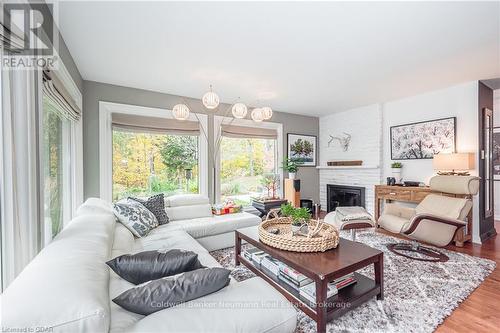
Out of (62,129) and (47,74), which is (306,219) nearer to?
(47,74)

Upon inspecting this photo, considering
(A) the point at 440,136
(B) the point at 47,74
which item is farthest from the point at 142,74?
(A) the point at 440,136

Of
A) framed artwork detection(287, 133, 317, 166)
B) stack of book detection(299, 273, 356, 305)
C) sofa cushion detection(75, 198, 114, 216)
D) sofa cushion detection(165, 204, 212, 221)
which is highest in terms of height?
framed artwork detection(287, 133, 317, 166)

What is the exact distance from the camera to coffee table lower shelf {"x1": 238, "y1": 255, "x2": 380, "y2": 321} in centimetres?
164

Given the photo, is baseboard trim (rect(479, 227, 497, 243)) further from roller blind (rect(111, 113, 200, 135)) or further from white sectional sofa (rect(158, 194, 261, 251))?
roller blind (rect(111, 113, 200, 135))

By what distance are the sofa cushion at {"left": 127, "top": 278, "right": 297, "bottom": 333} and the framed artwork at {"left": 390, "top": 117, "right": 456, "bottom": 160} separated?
13.3 feet

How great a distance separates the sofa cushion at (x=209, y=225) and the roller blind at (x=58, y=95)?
152cm

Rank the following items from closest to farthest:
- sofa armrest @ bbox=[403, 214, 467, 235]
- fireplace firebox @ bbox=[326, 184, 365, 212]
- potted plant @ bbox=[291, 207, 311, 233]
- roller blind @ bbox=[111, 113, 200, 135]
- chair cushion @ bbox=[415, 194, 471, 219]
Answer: potted plant @ bbox=[291, 207, 311, 233], sofa armrest @ bbox=[403, 214, 467, 235], chair cushion @ bbox=[415, 194, 471, 219], roller blind @ bbox=[111, 113, 200, 135], fireplace firebox @ bbox=[326, 184, 365, 212]

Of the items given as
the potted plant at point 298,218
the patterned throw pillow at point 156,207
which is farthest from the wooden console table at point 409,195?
the patterned throw pillow at point 156,207

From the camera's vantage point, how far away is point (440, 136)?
3.77 metres

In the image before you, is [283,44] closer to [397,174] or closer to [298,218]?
[298,218]

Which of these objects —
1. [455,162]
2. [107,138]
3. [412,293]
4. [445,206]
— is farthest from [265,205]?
[455,162]

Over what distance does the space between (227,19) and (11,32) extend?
4.45 feet

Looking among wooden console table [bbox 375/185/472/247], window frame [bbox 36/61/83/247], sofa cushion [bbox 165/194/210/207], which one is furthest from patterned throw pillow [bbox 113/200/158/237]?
wooden console table [bbox 375/185/472/247]

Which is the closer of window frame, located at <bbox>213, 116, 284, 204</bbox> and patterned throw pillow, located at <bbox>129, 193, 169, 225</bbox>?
patterned throw pillow, located at <bbox>129, 193, 169, 225</bbox>
